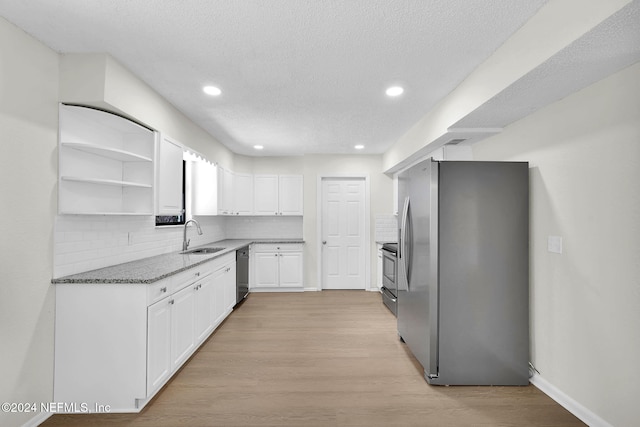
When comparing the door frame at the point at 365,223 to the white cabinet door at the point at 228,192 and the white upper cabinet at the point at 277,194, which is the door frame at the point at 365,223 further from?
the white cabinet door at the point at 228,192

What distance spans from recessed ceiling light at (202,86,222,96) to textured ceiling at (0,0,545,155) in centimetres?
5

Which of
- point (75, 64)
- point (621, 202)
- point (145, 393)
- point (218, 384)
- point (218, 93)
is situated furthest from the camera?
point (218, 93)

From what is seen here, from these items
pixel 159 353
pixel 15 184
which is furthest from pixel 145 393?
pixel 15 184

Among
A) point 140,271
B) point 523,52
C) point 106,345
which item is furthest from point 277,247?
point 523,52

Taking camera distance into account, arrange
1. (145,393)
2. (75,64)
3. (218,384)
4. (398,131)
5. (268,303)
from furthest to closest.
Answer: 1. (268,303)
2. (398,131)
3. (218,384)
4. (75,64)
5. (145,393)

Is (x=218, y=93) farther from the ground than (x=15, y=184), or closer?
farther from the ground

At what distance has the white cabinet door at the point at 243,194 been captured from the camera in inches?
225

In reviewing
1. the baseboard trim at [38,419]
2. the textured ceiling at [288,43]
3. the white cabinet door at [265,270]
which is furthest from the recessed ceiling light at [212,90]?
the white cabinet door at [265,270]

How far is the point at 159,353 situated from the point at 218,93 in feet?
7.74

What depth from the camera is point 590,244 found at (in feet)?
6.70

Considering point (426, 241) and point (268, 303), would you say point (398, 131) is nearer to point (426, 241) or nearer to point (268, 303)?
point (426, 241)

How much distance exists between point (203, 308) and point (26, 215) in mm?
1717

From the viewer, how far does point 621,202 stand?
1849 mm

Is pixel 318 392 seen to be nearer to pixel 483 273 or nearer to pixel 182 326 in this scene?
pixel 182 326
